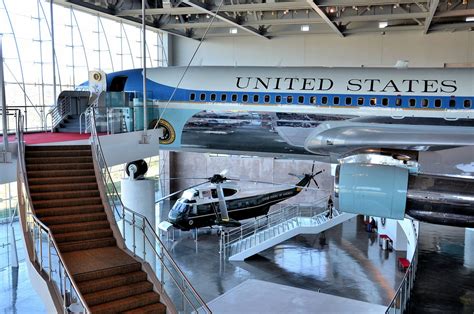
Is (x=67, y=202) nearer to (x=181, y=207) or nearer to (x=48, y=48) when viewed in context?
(x=181, y=207)

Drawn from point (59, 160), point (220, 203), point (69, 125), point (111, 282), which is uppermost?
point (69, 125)

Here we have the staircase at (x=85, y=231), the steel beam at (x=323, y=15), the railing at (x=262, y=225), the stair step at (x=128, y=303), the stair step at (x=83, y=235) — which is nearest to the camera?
the stair step at (x=128, y=303)

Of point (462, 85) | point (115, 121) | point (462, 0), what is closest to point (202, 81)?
point (115, 121)

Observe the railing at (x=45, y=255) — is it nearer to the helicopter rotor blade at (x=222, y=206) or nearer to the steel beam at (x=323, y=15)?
the helicopter rotor blade at (x=222, y=206)

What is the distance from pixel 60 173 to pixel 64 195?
0.79 m

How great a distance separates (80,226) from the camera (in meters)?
10.3

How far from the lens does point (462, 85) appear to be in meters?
16.1

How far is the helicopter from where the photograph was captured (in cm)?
2583

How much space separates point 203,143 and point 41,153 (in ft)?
25.2

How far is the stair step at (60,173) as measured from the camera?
11039 millimetres

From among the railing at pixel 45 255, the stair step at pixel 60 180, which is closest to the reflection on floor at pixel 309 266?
the stair step at pixel 60 180

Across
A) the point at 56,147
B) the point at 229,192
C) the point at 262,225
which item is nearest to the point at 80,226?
the point at 56,147

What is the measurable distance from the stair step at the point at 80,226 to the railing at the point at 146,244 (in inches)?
19.3

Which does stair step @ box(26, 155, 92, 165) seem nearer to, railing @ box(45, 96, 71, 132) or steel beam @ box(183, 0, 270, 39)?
railing @ box(45, 96, 71, 132)
